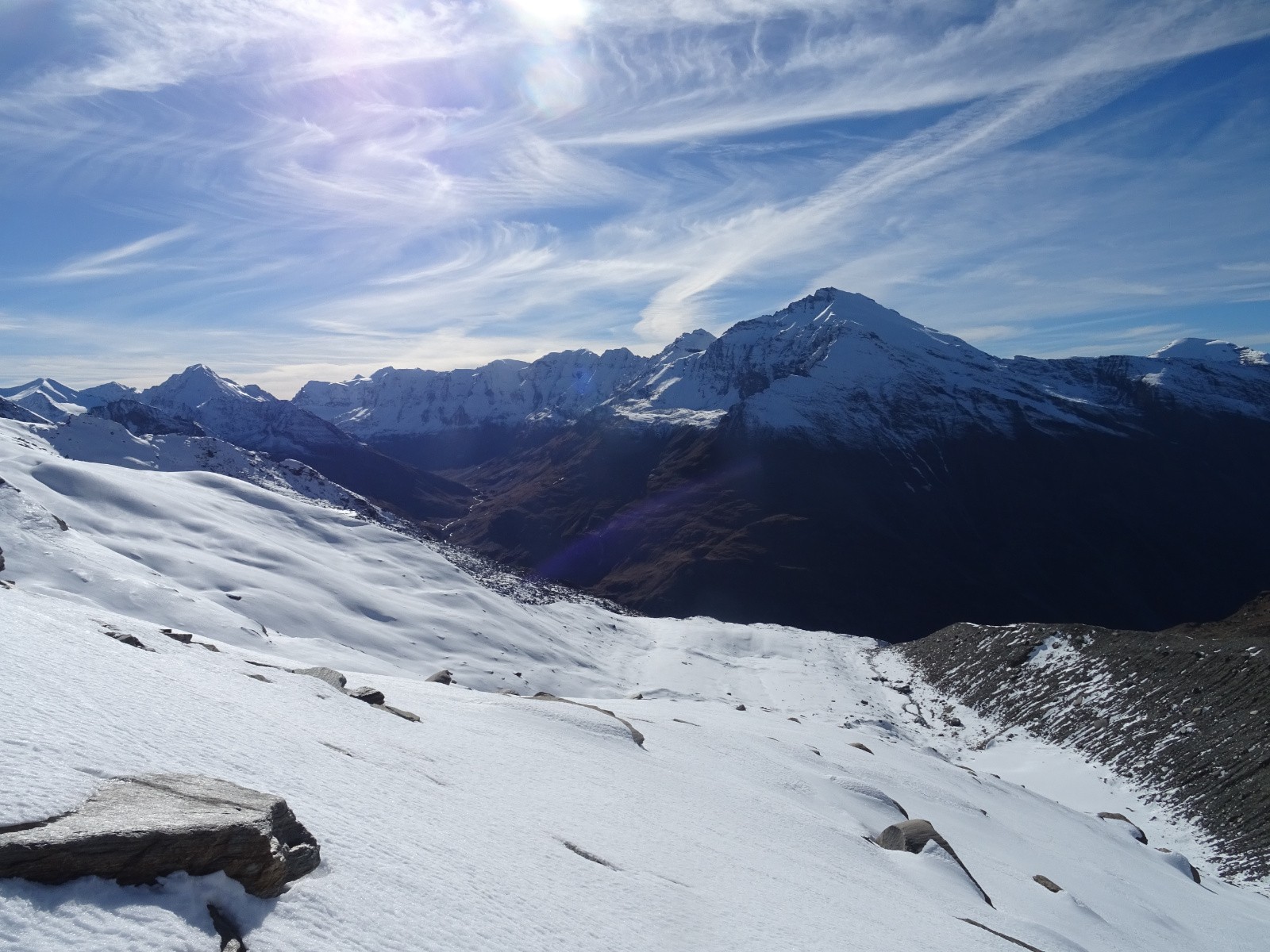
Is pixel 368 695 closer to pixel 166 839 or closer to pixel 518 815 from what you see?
pixel 518 815

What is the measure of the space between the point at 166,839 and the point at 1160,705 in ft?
182

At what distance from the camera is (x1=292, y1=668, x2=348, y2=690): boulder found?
16266mm

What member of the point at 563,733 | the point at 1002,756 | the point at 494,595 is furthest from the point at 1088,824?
the point at 494,595

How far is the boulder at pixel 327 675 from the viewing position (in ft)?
53.4

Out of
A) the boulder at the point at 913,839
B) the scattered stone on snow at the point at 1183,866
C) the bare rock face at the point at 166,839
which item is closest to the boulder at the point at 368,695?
the bare rock face at the point at 166,839

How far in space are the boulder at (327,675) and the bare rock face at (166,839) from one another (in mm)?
9184

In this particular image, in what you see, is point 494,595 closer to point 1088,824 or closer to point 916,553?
point 1088,824

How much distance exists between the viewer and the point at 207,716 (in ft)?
32.6

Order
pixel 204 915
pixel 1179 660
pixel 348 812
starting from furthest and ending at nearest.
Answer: pixel 1179 660 → pixel 348 812 → pixel 204 915

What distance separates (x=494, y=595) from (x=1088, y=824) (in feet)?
235

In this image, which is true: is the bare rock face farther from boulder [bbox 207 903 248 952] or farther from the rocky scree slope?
the rocky scree slope

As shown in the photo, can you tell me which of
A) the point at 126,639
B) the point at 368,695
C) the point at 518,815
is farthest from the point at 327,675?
the point at 518,815

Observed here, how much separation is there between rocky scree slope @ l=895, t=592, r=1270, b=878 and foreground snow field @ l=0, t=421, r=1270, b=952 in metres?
2.54

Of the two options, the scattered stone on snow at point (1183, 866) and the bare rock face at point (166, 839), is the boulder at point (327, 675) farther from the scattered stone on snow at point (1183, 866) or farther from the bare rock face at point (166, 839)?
the scattered stone on snow at point (1183, 866)
